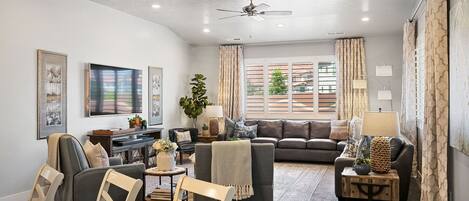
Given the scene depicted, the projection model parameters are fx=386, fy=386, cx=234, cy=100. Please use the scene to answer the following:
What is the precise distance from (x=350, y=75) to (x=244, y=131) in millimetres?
2764

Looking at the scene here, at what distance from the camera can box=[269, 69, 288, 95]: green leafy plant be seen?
9.59 meters

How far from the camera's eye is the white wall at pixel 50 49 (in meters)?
4.89

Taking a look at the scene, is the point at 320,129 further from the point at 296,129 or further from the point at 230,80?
the point at 230,80

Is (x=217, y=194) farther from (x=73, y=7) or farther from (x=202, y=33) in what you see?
(x=202, y=33)

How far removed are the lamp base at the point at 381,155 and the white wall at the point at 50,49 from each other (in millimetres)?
4383

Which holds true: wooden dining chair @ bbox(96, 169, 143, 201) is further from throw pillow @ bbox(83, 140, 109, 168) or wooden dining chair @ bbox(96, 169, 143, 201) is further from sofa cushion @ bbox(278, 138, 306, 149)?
sofa cushion @ bbox(278, 138, 306, 149)

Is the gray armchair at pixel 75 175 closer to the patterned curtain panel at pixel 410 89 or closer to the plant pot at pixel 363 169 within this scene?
the plant pot at pixel 363 169

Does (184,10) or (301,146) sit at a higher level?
(184,10)

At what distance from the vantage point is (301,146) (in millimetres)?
8172

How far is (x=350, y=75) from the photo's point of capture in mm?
A: 8875

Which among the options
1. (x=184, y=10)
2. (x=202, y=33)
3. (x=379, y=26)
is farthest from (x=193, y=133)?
(x=379, y=26)

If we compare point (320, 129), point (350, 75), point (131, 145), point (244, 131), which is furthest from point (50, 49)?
point (350, 75)

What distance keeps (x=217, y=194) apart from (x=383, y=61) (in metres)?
7.87

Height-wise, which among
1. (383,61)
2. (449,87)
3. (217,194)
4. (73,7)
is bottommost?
(217,194)
